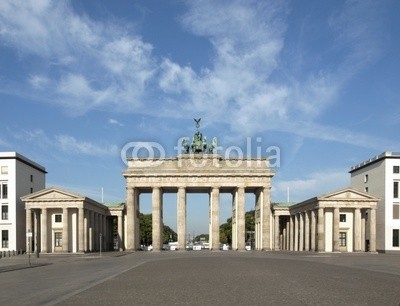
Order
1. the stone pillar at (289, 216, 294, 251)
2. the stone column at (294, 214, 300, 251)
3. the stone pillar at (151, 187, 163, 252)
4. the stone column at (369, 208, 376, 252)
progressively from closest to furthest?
the stone column at (369, 208, 376, 252), the stone pillar at (151, 187, 163, 252), the stone column at (294, 214, 300, 251), the stone pillar at (289, 216, 294, 251)

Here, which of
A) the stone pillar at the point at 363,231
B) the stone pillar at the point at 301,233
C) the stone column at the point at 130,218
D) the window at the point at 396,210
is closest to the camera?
the stone pillar at the point at 363,231

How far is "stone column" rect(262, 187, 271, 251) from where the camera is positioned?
3770 inches

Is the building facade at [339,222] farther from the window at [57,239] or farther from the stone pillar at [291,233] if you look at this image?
the window at [57,239]

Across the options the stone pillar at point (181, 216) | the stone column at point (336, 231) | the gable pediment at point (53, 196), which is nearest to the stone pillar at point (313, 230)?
the stone column at point (336, 231)

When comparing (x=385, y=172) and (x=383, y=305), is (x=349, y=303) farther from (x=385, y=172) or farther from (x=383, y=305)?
(x=385, y=172)

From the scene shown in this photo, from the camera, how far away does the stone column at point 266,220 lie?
95.8 meters

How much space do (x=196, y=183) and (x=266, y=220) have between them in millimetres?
15130

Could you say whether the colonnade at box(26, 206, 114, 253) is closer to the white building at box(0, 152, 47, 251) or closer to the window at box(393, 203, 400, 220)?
the white building at box(0, 152, 47, 251)

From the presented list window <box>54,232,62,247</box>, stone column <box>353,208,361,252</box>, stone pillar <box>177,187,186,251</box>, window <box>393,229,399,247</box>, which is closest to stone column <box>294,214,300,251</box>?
stone column <box>353,208,361,252</box>

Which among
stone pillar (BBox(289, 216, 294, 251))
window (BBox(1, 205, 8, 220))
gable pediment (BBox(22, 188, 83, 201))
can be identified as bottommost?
stone pillar (BBox(289, 216, 294, 251))

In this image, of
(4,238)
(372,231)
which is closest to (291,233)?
(372,231)

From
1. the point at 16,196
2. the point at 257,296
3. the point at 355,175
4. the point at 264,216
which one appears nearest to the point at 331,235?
the point at 264,216

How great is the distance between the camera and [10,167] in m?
87.1

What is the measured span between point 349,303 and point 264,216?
80757 mm
